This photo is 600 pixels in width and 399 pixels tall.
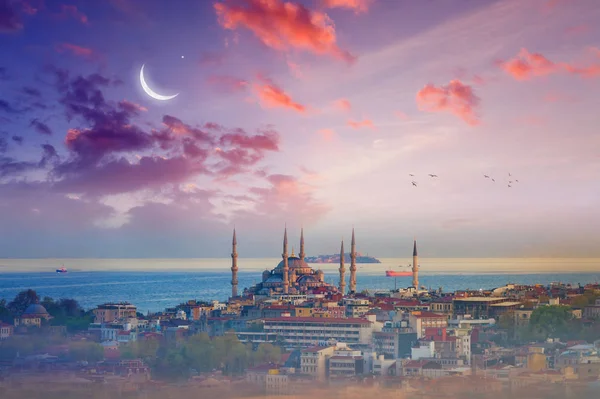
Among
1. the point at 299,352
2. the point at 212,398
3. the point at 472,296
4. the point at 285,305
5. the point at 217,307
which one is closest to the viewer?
the point at 212,398

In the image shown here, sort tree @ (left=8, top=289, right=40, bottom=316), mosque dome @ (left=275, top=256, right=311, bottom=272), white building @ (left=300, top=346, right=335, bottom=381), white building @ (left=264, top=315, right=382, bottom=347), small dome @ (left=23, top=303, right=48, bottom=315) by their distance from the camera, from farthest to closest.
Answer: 1. mosque dome @ (left=275, top=256, right=311, bottom=272)
2. tree @ (left=8, top=289, right=40, bottom=316)
3. small dome @ (left=23, top=303, right=48, bottom=315)
4. white building @ (left=264, top=315, right=382, bottom=347)
5. white building @ (left=300, top=346, right=335, bottom=381)

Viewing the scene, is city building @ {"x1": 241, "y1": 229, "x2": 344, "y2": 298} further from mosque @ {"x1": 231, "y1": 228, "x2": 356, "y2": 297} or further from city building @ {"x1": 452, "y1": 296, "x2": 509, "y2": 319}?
city building @ {"x1": 452, "y1": 296, "x2": 509, "y2": 319}

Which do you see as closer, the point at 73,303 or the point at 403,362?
the point at 403,362

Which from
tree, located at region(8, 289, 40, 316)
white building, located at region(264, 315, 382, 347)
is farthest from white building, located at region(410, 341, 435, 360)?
tree, located at region(8, 289, 40, 316)

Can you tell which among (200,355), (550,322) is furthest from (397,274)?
(200,355)

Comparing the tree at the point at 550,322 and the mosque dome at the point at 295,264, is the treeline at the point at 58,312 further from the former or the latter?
the tree at the point at 550,322

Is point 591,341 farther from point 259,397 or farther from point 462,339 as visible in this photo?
point 259,397

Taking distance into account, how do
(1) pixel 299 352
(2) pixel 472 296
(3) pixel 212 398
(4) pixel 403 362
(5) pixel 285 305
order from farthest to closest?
(2) pixel 472 296 < (5) pixel 285 305 < (1) pixel 299 352 < (4) pixel 403 362 < (3) pixel 212 398

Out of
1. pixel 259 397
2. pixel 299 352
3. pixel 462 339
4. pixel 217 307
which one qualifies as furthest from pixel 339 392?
pixel 217 307
